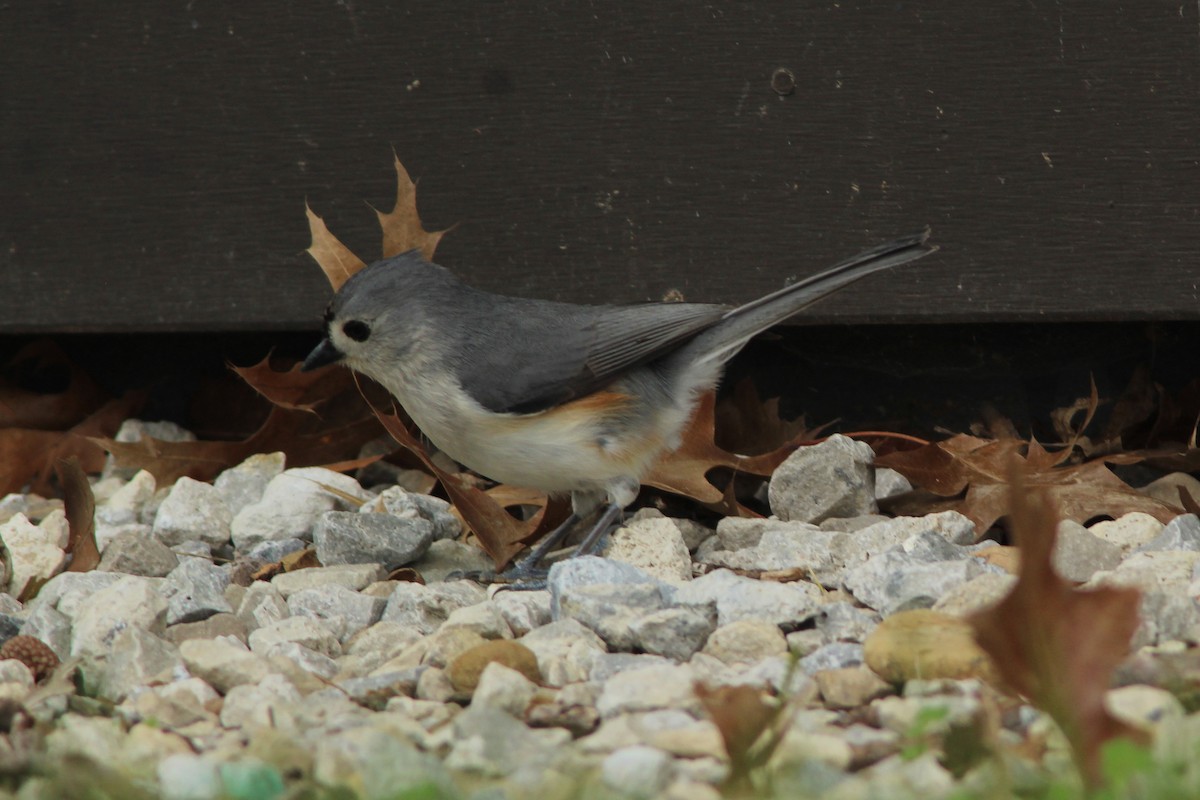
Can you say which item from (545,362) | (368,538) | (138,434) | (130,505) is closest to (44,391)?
(138,434)

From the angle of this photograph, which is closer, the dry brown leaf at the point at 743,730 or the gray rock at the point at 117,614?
the dry brown leaf at the point at 743,730

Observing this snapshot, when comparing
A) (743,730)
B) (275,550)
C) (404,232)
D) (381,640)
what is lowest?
(275,550)

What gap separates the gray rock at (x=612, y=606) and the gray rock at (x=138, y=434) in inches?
103

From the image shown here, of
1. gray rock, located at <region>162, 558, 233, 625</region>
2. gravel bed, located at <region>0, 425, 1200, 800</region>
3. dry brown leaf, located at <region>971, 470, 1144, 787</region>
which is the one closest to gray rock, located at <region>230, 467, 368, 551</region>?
gravel bed, located at <region>0, 425, 1200, 800</region>

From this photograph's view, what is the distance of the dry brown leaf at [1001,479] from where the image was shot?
13.3ft

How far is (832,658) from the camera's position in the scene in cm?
272

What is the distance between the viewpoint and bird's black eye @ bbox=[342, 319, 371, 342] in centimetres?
404

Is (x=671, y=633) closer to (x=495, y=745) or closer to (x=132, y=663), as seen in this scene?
(x=495, y=745)

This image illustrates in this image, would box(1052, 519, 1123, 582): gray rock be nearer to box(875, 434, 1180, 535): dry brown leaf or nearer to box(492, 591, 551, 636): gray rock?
box(875, 434, 1180, 535): dry brown leaf

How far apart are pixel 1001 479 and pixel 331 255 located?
93.8 inches

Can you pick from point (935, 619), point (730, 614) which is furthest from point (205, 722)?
point (935, 619)

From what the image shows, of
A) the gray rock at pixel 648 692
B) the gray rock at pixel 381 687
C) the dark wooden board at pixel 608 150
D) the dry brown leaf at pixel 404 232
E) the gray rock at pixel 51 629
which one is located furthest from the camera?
the dry brown leaf at pixel 404 232

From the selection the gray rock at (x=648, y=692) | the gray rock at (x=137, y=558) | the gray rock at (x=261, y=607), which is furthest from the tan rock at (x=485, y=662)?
the gray rock at (x=137, y=558)

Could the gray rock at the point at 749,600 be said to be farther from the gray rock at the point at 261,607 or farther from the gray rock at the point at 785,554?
the gray rock at the point at 261,607
